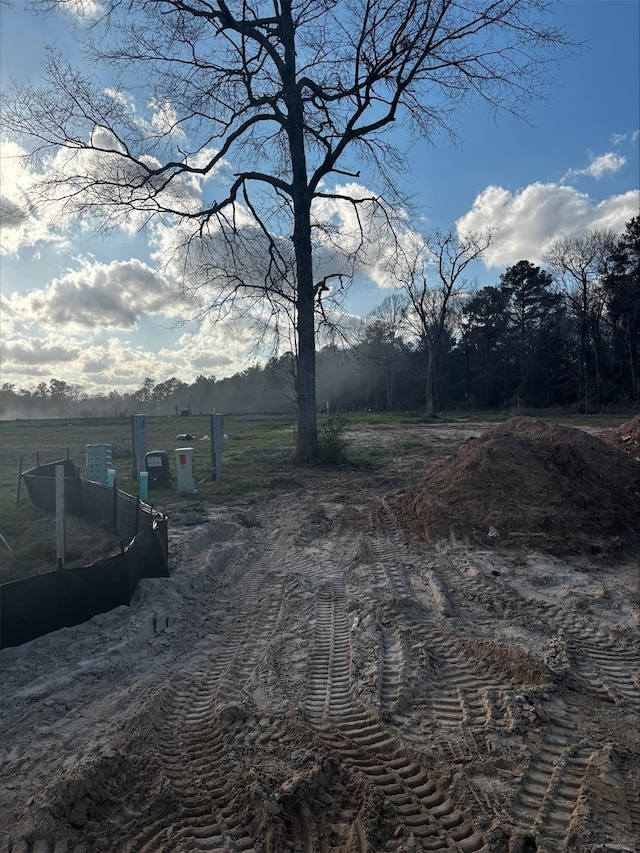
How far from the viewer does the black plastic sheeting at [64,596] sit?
13.9 ft

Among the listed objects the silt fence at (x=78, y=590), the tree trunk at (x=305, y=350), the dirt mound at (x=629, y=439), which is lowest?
the silt fence at (x=78, y=590)

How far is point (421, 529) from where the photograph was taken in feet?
26.0

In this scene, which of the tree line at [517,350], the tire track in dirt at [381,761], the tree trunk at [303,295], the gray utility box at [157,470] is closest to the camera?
the tire track in dirt at [381,761]

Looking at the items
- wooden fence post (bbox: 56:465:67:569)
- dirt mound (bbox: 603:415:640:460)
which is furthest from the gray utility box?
dirt mound (bbox: 603:415:640:460)

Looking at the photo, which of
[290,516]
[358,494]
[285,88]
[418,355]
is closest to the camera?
[290,516]

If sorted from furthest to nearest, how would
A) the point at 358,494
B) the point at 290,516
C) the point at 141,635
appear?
1. the point at 358,494
2. the point at 290,516
3. the point at 141,635

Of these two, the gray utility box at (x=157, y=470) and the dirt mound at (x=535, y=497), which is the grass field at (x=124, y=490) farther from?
the dirt mound at (x=535, y=497)

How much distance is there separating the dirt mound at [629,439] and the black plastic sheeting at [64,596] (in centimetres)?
1046

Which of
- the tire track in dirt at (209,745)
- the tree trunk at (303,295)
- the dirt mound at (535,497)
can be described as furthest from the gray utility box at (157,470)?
the tire track in dirt at (209,745)

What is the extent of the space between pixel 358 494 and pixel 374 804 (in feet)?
27.9

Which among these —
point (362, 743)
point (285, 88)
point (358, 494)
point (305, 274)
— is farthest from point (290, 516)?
point (285, 88)

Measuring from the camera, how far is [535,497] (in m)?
7.98

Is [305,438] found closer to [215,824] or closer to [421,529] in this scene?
[421,529]

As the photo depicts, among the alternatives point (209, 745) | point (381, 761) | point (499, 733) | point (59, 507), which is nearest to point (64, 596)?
point (59, 507)
